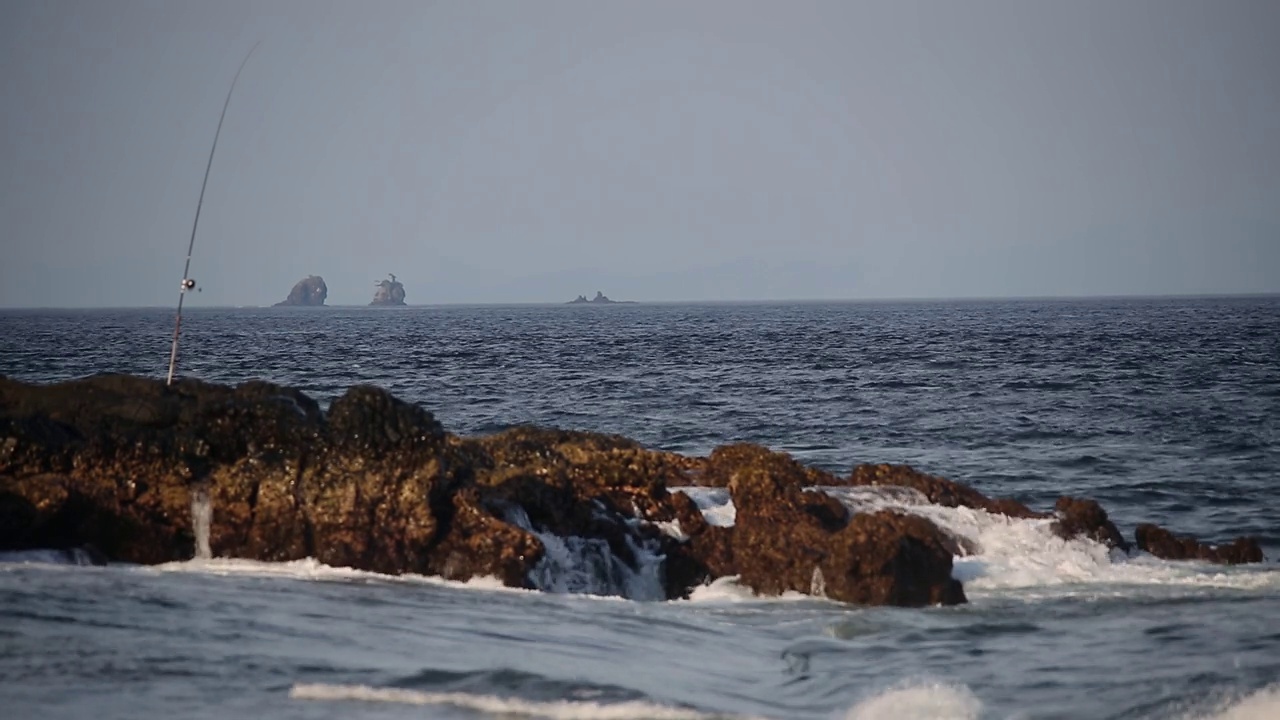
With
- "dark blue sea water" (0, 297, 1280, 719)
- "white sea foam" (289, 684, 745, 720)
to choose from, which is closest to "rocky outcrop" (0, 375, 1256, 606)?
"dark blue sea water" (0, 297, 1280, 719)

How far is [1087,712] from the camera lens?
987cm

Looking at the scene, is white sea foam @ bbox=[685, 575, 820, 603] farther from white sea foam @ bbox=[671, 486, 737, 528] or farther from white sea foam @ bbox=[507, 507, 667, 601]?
white sea foam @ bbox=[671, 486, 737, 528]

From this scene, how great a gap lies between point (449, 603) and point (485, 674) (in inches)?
99.9

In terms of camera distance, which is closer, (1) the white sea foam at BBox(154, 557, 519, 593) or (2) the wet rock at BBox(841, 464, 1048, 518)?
(1) the white sea foam at BBox(154, 557, 519, 593)

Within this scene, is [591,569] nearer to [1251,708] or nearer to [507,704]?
[507,704]

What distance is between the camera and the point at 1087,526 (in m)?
16.4

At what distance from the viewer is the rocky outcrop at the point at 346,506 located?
13.5 meters

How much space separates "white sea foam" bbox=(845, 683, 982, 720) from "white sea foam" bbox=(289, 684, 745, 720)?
1271 mm

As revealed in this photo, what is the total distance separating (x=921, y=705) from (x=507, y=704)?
9.77 ft

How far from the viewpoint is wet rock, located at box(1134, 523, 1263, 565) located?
1639cm

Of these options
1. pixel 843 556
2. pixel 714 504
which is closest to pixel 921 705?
pixel 843 556

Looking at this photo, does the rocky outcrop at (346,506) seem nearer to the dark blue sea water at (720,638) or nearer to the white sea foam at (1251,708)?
the dark blue sea water at (720,638)

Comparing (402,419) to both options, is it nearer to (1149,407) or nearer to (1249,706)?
(1249,706)

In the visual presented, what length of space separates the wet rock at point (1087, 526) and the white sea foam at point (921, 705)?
22.3 ft
